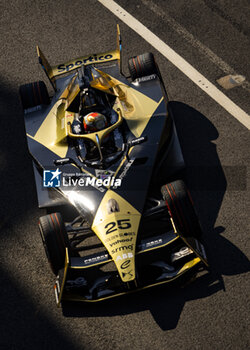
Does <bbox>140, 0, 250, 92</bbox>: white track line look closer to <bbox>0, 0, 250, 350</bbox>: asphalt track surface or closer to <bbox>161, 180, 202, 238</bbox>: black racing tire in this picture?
<bbox>0, 0, 250, 350</bbox>: asphalt track surface

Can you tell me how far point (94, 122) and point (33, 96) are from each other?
5.30ft

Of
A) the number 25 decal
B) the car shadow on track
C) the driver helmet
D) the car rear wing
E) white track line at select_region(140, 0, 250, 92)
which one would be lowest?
the car shadow on track

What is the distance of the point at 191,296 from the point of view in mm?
7211

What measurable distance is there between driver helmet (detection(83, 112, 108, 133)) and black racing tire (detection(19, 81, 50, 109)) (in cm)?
134

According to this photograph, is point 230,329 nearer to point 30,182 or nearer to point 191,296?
point 191,296

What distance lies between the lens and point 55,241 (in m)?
7.03

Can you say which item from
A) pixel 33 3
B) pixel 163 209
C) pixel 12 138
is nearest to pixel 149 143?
pixel 163 209

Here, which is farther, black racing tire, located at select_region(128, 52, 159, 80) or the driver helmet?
black racing tire, located at select_region(128, 52, 159, 80)

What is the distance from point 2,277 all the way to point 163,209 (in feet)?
8.31

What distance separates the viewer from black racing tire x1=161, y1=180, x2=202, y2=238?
23.4 ft

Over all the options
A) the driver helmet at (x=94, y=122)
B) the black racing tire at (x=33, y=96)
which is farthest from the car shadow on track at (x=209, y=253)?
the black racing tire at (x=33, y=96)

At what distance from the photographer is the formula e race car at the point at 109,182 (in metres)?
6.91

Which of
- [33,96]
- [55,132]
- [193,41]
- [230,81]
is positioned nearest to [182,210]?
[55,132]

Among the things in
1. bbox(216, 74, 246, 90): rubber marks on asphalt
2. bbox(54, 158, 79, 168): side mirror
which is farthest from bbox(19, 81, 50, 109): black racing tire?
bbox(216, 74, 246, 90): rubber marks on asphalt
